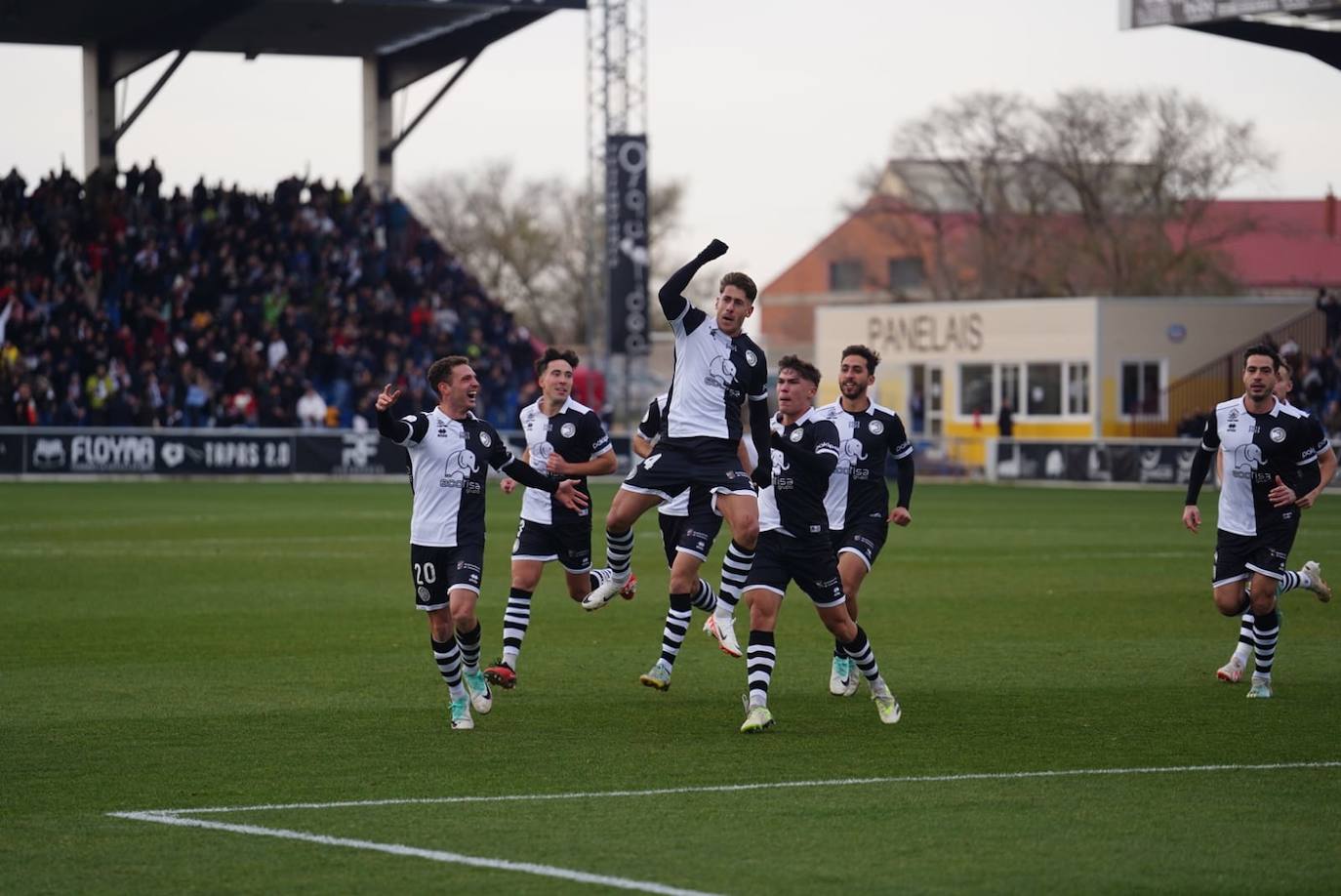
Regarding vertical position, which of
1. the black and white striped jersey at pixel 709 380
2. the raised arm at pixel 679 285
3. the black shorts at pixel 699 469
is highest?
the raised arm at pixel 679 285

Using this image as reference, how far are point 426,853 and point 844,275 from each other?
292 ft

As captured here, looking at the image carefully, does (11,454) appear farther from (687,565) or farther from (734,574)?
(734,574)

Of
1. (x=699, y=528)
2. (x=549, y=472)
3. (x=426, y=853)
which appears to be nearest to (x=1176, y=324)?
(x=699, y=528)

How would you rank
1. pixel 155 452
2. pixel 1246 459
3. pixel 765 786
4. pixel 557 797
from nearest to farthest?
pixel 557 797
pixel 765 786
pixel 1246 459
pixel 155 452

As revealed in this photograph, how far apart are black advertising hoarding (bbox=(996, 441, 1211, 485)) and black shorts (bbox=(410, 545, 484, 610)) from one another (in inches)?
1242

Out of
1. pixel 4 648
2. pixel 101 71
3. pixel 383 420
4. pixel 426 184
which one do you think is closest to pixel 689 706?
pixel 383 420

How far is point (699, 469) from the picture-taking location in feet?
41.2

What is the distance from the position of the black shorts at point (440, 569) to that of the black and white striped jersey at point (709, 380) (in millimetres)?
1967

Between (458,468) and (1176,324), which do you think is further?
(1176,324)

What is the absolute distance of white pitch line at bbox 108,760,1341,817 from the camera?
902 cm

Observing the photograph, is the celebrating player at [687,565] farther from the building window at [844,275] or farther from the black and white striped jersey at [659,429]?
the building window at [844,275]

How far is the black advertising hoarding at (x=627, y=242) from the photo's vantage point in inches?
2021

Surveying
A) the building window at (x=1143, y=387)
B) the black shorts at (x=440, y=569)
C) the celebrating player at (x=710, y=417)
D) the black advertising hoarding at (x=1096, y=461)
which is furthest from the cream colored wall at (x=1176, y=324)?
the black shorts at (x=440, y=569)

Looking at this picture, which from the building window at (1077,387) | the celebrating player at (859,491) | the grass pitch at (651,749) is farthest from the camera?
the building window at (1077,387)
